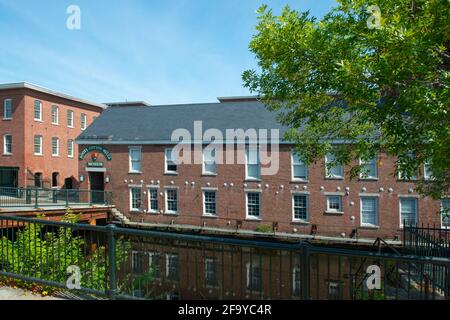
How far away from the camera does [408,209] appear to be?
2184 cm

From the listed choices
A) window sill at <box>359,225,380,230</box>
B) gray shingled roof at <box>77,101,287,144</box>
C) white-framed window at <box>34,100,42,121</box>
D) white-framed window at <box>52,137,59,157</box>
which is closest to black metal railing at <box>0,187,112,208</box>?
gray shingled roof at <box>77,101,287,144</box>

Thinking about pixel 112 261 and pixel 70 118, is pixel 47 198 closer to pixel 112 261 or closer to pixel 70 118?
pixel 70 118

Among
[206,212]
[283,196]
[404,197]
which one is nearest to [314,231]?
[283,196]

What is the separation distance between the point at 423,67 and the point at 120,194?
26939 millimetres

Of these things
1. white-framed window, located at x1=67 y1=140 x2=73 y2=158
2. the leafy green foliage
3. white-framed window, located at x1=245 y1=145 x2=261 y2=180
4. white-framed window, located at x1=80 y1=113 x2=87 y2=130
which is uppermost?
white-framed window, located at x1=80 y1=113 x2=87 y2=130

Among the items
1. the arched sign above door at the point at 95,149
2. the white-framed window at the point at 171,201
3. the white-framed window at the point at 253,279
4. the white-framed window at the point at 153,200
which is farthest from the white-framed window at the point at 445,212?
the arched sign above door at the point at 95,149

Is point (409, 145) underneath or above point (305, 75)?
underneath

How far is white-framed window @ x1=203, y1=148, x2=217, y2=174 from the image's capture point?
2627cm

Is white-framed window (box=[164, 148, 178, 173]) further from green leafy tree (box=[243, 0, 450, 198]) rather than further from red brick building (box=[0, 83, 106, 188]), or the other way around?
green leafy tree (box=[243, 0, 450, 198])

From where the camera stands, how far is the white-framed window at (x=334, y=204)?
23.2 meters

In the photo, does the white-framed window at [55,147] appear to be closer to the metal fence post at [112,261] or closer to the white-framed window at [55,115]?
the white-framed window at [55,115]

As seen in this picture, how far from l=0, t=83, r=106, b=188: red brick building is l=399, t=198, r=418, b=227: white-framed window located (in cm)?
3230

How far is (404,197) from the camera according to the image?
71.7ft
